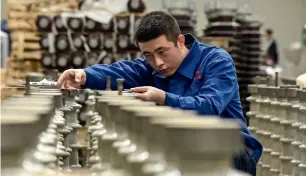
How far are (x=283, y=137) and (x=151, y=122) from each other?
344 cm

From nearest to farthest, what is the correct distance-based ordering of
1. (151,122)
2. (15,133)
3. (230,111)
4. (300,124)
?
(15,133)
(151,122)
(230,111)
(300,124)

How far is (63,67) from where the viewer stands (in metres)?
10.3

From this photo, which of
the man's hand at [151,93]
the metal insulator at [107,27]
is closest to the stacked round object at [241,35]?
the metal insulator at [107,27]

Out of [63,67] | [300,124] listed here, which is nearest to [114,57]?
[63,67]

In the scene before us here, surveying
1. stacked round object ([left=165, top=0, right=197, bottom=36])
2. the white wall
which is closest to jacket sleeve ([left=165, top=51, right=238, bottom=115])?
stacked round object ([left=165, top=0, right=197, bottom=36])

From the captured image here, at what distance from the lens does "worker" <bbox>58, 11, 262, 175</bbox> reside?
391 cm

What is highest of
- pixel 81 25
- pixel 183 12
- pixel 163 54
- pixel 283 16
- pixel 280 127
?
pixel 283 16

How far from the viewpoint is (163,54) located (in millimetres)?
4125

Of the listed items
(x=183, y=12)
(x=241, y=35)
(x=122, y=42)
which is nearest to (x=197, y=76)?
(x=122, y=42)

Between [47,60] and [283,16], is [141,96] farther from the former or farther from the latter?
[283,16]

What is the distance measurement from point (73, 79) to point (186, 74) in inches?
26.9

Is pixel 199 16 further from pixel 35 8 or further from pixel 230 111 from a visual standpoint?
pixel 230 111

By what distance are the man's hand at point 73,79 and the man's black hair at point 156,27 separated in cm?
44

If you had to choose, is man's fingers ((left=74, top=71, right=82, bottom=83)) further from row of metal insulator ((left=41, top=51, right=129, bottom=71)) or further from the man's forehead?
row of metal insulator ((left=41, top=51, right=129, bottom=71))
